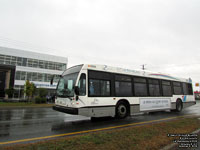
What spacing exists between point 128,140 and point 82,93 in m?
3.28

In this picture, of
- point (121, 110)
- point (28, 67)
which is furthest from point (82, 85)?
point (28, 67)

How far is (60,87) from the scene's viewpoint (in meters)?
7.77

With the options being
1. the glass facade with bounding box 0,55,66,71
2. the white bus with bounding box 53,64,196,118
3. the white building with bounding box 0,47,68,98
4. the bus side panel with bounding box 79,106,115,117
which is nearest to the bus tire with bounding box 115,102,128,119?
the white bus with bounding box 53,64,196,118

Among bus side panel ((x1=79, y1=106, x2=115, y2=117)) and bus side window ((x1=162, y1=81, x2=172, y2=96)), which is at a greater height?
bus side window ((x1=162, y1=81, x2=172, y2=96))

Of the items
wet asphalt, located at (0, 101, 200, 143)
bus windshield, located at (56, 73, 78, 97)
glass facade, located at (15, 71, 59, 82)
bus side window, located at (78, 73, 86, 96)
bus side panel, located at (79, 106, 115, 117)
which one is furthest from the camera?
glass facade, located at (15, 71, 59, 82)

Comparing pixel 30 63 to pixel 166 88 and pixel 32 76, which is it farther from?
pixel 166 88

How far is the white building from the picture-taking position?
3622 centimetres

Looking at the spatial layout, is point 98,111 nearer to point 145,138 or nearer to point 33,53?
point 145,138

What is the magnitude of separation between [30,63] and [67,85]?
37125 millimetres

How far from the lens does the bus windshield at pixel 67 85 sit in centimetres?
686

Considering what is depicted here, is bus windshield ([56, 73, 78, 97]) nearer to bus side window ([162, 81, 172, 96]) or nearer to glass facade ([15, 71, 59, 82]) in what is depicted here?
bus side window ([162, 81, 172, 96])

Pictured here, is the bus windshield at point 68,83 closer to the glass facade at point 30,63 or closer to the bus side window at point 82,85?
the bus side window at point 82,85

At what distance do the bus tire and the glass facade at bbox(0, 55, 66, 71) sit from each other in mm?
37481

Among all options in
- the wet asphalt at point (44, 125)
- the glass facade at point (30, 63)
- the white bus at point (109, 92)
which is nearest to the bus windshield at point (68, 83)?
the white bus at point (109, 92)
